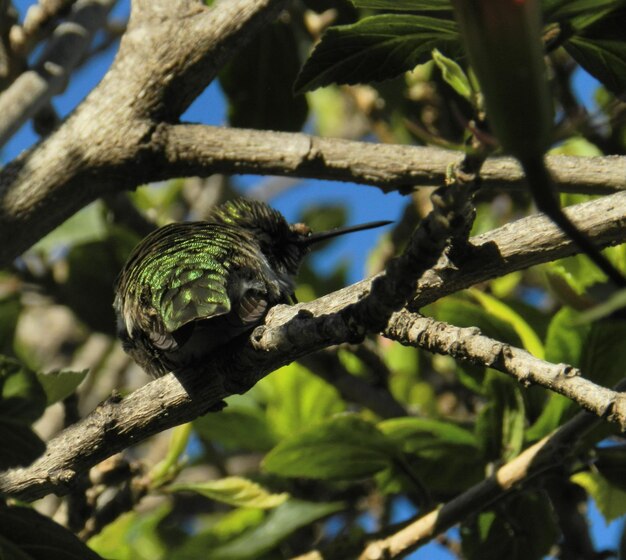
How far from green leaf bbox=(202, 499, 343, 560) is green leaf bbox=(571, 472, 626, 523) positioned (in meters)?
0.90

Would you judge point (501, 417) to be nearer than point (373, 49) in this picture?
No

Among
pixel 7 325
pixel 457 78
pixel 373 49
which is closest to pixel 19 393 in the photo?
pixel 457 78

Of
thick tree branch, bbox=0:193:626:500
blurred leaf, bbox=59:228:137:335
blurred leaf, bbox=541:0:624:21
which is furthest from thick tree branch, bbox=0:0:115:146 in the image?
blurred leaf, bbox=541:0:624:21

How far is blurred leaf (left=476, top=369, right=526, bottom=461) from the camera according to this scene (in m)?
3.30

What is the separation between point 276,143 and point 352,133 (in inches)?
206

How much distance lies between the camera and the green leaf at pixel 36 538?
93.7 inches

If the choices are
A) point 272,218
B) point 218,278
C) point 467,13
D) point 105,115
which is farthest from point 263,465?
point 467,13

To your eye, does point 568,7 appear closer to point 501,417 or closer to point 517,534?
point 501,417

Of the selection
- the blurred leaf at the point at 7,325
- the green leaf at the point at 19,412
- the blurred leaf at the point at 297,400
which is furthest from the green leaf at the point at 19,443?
the blurred leaf at the point at 297,400

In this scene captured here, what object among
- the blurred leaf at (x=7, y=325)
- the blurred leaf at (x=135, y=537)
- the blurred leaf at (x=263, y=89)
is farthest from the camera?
the blurred leaf at (x=263, y=89)

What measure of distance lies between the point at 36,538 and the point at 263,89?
8.78 ft

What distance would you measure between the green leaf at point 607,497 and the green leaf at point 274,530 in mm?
901

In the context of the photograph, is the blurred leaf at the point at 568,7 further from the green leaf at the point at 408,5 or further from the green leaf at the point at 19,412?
the green leaf at the point at 19,412

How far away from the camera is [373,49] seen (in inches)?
101
